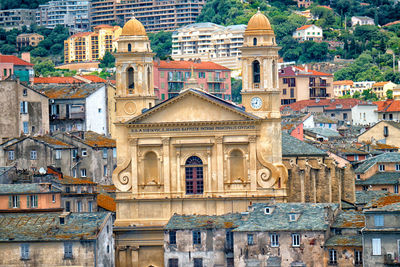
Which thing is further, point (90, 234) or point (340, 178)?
point (340, 178)

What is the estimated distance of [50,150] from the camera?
424 feet

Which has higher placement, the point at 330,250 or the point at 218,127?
the point at 218,127

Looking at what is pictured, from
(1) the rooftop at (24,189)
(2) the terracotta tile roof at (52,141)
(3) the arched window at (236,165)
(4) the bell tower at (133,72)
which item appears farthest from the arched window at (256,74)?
(2) the terracotta tile roof at (52,141)

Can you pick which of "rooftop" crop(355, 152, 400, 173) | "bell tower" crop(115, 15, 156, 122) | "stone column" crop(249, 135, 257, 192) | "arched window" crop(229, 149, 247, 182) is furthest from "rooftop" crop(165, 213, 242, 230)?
"rooftop" crop(355, 152, 400, 173)

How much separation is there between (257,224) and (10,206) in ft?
54.2

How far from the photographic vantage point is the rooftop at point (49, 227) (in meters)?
99.9

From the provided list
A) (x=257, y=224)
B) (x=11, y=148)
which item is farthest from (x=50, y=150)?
(x=257, y=224)

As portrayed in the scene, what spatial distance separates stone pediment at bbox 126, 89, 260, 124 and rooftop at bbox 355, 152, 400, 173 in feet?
99.8

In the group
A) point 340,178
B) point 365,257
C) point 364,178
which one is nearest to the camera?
point 365,257

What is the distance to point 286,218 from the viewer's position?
102 meters

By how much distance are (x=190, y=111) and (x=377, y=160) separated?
3223 centimetres

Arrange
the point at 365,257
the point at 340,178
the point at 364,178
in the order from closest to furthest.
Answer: the point at 365,257 < the point at 340,178 < the point at 364,178

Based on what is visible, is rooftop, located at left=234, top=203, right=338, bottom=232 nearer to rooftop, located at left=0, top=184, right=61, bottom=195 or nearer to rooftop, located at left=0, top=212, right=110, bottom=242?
rooftop, located at left=0, top=212, right=110, bottom=242

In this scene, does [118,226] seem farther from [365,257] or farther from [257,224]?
[365,257]
